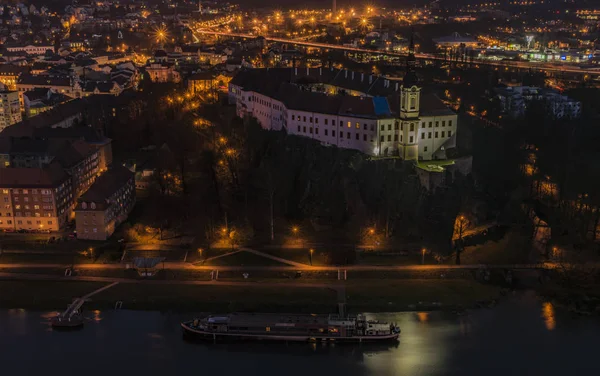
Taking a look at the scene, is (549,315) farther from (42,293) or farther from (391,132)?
(42,293)

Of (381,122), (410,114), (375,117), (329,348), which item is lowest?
(329,348)

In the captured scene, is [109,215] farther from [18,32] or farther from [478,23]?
[478,23]

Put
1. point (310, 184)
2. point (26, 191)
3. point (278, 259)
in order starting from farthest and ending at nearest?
point (310, 184) → point (26, 191) → point (278, 259)

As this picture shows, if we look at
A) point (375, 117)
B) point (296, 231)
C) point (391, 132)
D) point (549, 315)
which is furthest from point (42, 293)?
point (549, 315)

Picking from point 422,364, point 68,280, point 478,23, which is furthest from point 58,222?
point 478,23

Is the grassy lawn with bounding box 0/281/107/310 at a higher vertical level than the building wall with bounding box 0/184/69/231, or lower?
lower

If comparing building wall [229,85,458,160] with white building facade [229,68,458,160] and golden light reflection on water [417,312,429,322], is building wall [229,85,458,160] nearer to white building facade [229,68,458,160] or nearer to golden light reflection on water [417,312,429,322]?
white building facade [229,68,458,160]

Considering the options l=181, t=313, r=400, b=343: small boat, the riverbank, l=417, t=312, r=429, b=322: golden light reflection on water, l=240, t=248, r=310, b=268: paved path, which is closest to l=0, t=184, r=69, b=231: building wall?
the riverbank
